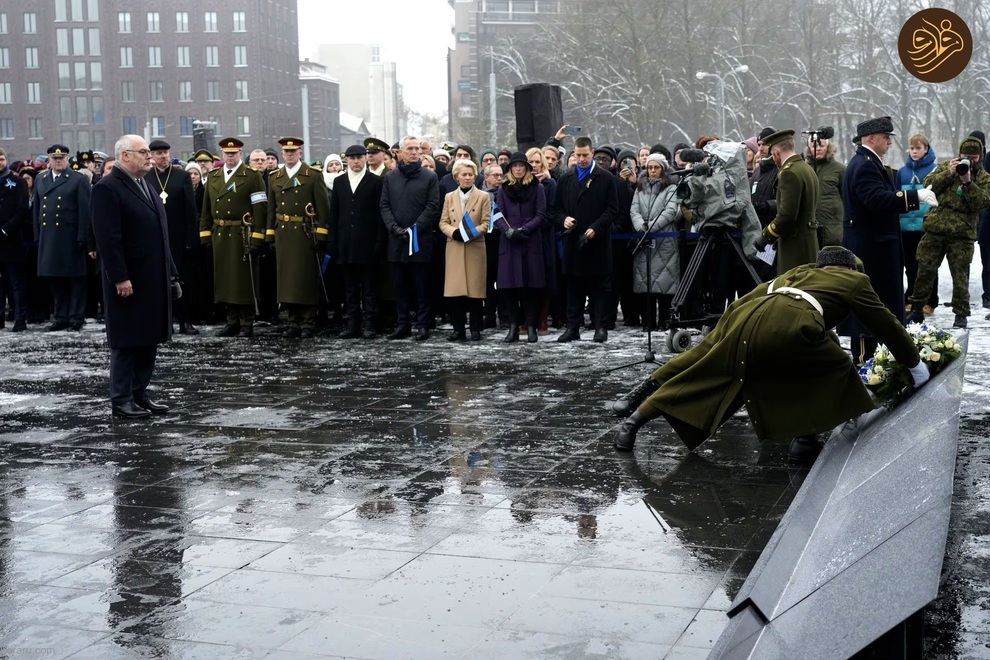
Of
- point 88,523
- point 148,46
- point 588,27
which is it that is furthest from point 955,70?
point 148,46

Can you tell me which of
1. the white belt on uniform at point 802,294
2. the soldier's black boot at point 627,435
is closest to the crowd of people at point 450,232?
the soldier's black boot at point 627,435

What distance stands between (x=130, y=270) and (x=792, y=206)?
5.03m

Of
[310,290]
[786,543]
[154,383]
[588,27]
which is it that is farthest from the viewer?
[588,27]

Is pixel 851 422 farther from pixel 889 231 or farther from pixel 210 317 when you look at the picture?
pixel 210 317

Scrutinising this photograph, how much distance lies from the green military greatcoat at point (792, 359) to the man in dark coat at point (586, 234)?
21.0 ft

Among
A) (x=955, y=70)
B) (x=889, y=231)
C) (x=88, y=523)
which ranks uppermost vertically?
(x=955, y=70)

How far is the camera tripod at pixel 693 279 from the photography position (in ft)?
33.4

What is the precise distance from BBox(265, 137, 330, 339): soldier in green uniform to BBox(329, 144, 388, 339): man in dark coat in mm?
198

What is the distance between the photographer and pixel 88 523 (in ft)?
20.0

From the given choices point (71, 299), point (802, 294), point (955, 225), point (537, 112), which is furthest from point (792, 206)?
point (71, 299)

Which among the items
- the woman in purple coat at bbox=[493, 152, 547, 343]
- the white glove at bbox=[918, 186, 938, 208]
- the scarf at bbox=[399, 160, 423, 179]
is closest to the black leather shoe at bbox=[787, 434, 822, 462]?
the white glove at bbox=[918, 186, 938, 208]

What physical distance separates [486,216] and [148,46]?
10189cm

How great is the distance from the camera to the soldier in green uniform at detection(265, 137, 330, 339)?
575 inches

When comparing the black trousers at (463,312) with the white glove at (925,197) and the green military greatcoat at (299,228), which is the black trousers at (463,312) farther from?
the white glove at (925,197)
